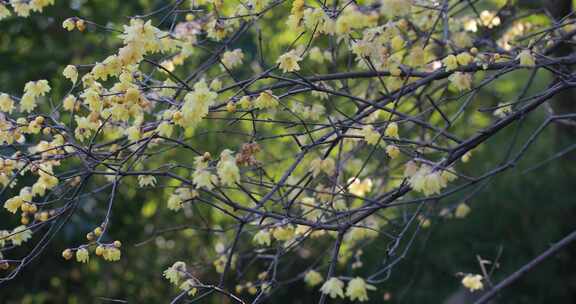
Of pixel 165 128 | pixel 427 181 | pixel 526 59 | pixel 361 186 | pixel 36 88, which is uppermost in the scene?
pixel 36 88

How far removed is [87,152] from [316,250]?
9.43 feet

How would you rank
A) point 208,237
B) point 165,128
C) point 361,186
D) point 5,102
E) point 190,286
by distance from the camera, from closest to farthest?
point 165,128
point 190,286
point 5,102
point 361,186
point 208,237

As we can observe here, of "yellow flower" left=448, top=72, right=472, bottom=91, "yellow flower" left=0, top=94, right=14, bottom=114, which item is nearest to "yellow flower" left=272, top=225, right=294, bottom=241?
"yellow flower" left=448, top=72, right=472, bottom=91

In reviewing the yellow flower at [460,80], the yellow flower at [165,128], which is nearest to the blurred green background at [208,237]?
the yellow flower at [460,80]

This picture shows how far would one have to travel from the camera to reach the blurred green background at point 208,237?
4.94 metres

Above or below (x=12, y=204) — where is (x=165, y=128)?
above

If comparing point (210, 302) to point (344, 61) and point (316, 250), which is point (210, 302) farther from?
point (344, 61)

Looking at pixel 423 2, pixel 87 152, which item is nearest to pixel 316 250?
pixel 423 2

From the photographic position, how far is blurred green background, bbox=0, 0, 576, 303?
4941 mm

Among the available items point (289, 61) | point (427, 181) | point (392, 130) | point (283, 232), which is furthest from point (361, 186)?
point (427, 181)

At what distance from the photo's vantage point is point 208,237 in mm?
5555

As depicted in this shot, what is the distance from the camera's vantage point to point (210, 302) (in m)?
5.54

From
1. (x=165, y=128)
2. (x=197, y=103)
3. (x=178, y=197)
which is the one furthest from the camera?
(x=178, y=197)

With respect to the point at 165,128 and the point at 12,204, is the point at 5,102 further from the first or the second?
the point at 165,128
